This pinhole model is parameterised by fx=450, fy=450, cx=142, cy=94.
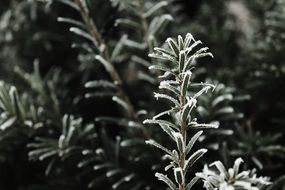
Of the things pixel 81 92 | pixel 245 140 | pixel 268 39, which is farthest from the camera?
pixel 81 92

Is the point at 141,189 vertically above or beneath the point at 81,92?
beneath

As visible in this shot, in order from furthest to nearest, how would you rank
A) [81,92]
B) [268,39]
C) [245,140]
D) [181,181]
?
1. [81,92]
2. [268,39]
3. [245,140]
4. [181,181]

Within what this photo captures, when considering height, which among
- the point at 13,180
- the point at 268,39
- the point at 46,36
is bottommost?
the point at 13,180

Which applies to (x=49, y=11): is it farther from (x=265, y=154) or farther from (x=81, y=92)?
(x=265, y=154)

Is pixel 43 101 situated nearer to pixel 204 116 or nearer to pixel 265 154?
pixel 204 116

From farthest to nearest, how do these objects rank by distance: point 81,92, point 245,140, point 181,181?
point 81,92
point 245,140
point 181,181

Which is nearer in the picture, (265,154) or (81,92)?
(265,154)

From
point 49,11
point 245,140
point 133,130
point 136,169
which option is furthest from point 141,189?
point 49,11

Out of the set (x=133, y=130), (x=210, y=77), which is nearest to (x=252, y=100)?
(x=210, y=77)

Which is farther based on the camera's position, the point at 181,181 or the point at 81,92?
the point at 81,92
